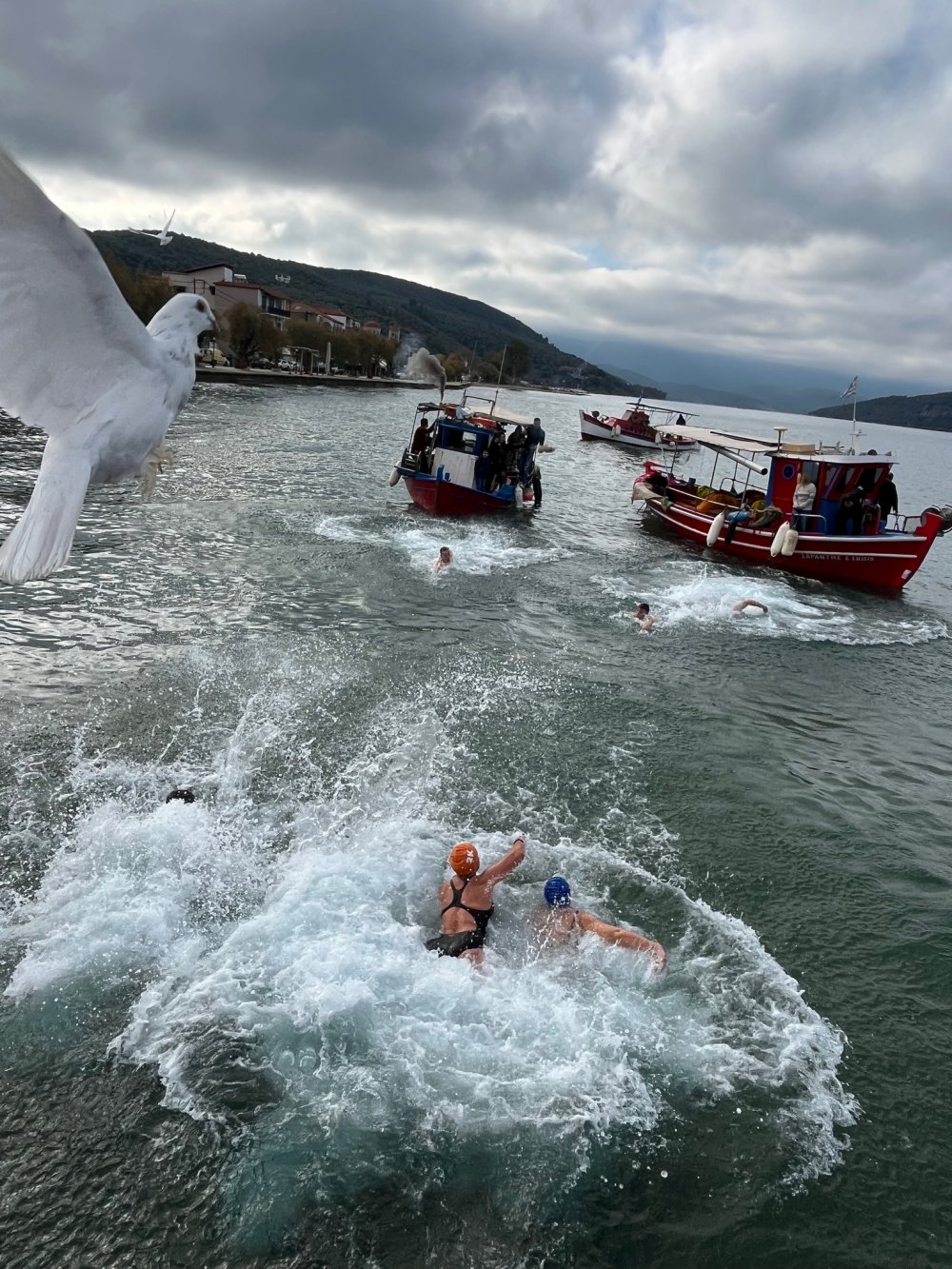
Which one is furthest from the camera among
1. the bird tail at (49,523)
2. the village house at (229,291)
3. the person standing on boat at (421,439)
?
the village house at (229,291)

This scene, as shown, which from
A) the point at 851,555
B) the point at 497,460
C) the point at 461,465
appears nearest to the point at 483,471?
the point at 497,460

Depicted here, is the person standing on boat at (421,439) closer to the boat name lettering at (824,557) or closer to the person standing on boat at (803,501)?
the person standing on boat at (803,501)

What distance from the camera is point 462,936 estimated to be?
22.6 ft

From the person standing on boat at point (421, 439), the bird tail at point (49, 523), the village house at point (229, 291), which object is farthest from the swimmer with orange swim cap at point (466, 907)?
the village house at point (229, 291)

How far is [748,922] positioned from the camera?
24.8ft

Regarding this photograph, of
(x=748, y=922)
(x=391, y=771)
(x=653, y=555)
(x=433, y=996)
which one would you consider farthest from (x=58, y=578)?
(x=653, y=555)

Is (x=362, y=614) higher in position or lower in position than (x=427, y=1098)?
higher

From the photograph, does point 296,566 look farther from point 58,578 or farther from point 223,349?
point 223,349

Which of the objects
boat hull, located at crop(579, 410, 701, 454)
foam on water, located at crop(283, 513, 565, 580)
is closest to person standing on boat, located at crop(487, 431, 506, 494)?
foam on water, located at crop(283, 513, 565, 580)

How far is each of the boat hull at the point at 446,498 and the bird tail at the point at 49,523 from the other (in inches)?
769

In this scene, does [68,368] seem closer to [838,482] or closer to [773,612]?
[773,612]

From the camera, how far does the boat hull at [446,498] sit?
24094 millimetres

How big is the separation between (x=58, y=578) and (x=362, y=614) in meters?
6.13

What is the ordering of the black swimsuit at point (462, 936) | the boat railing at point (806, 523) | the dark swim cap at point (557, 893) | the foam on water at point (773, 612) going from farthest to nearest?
the boat railing at point (806, 523) → the foam on water at point (773, 612) → the dark swim cap at point (557, 893) → the black swimsuit at point (462, 936)
